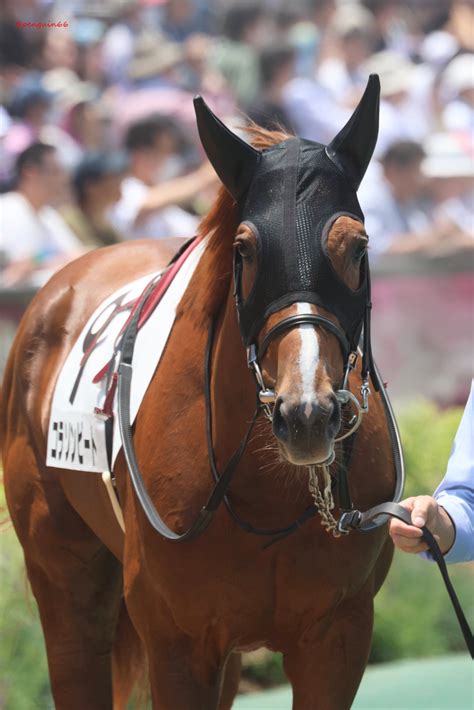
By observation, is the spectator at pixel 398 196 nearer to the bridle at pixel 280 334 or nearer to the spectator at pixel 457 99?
the spectator at pixel 457 99

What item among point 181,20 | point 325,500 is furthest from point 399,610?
point 181,20

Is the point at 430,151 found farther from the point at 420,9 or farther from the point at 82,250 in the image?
the point at 82,250

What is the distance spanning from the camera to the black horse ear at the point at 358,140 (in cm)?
273

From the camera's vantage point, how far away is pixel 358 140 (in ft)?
9.06

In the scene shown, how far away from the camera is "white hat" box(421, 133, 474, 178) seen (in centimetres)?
964

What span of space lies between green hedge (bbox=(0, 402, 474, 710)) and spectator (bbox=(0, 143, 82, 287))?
2.62m

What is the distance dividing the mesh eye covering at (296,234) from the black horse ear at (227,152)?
3cm

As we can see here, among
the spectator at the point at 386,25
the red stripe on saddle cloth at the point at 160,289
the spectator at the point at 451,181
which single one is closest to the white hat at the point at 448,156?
the spectator at the point at 451,181

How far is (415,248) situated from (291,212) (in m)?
6.25

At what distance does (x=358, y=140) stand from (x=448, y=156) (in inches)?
286

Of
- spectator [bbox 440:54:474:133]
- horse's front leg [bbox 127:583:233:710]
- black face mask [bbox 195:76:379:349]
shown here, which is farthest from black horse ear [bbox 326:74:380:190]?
spectator [bbox 440:54:474:133]

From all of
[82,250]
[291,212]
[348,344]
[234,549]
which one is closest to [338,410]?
[348,344]

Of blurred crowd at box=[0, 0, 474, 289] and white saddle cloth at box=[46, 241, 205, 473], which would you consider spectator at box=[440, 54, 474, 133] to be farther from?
white saddle cloth at box=[46, 241, 205, 473]

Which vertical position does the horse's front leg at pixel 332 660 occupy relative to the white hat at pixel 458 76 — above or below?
below
